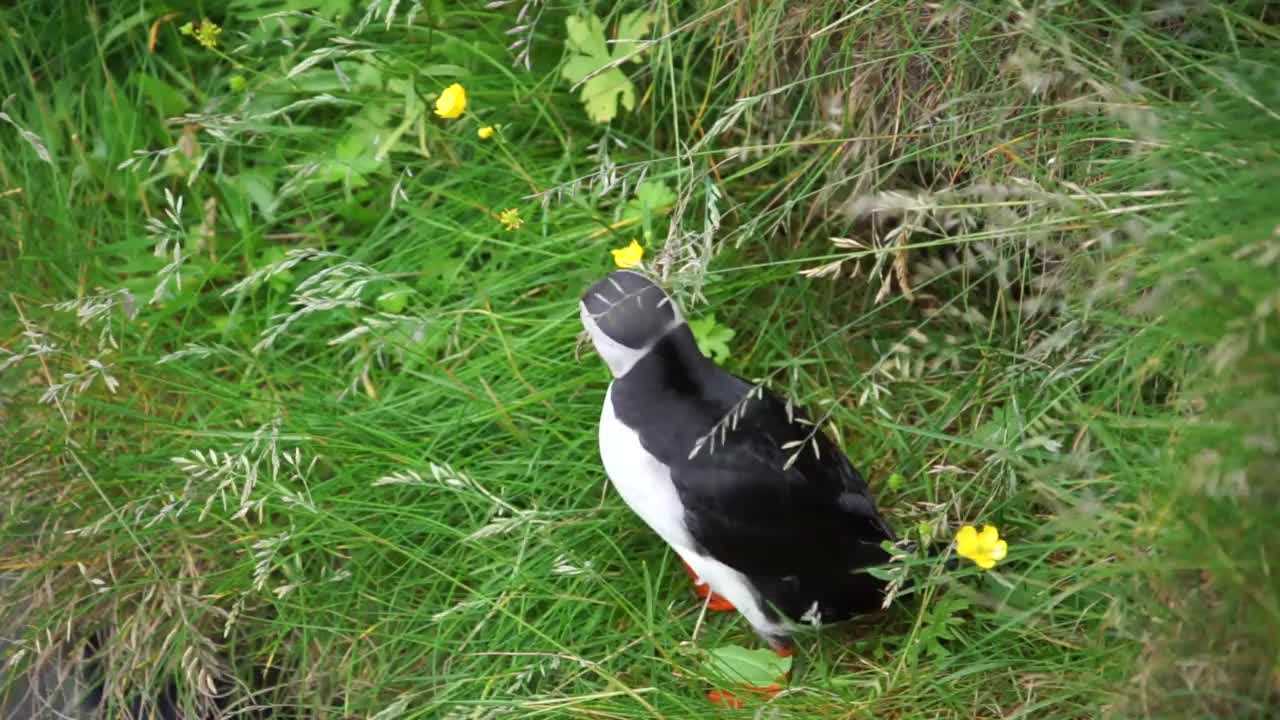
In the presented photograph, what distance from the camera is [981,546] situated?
245cm

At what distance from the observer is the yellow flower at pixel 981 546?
2443 mm

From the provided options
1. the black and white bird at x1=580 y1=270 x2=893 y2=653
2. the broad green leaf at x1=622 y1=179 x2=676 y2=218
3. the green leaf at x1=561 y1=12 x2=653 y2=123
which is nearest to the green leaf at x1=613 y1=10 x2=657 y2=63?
the green leaf at x1=561 y1=12 x2=653 y2=123

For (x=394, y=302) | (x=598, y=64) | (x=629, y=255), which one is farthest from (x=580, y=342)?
(x=598, y=64)

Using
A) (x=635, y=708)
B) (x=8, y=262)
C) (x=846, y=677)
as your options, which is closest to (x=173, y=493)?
(x=8, y=262)

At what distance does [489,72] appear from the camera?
11.7ft

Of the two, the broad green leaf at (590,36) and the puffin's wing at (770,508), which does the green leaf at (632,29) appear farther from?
the puffin's wing at (770,508)

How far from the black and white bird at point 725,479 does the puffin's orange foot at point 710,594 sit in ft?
0.66

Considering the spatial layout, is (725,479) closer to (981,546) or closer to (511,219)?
(981,546)

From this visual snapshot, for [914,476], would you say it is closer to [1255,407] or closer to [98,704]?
[1255,407]

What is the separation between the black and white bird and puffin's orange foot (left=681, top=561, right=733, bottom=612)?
0.20 m

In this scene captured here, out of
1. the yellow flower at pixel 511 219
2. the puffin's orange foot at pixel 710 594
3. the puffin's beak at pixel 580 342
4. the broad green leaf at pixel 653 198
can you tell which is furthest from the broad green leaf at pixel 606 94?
the puffin's orange foot at pixel 710 594

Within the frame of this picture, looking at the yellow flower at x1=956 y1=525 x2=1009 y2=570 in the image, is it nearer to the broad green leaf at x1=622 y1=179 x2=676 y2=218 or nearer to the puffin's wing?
the puffin's wing

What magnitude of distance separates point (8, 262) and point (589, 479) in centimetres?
172

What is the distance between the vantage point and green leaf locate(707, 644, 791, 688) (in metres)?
2.73
